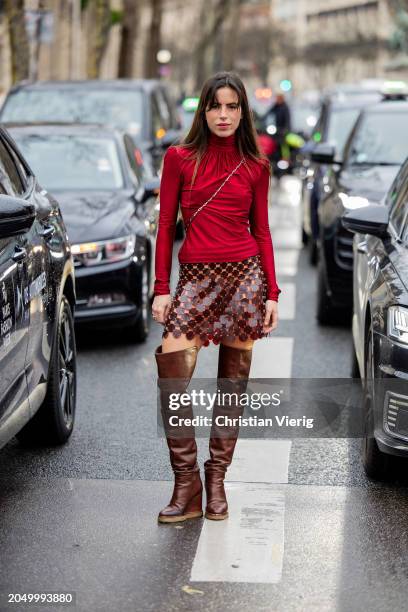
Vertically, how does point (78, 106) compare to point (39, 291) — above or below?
below

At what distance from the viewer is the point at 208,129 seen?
19.0 feet

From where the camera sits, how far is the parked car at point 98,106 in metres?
16.2

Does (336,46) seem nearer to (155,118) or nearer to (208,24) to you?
(208,24)

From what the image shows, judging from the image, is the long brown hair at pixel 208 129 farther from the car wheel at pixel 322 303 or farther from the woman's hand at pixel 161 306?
the car wheel at pixel 322 303

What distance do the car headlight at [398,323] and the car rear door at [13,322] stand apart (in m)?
A: 1.55

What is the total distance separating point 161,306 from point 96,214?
16.3 ft

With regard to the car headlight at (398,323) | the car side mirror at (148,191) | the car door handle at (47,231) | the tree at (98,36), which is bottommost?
the tree at (98,36)

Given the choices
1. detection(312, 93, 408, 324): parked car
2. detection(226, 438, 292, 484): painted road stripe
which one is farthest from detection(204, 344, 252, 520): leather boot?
detection(312, 93, 408, 324): parked car

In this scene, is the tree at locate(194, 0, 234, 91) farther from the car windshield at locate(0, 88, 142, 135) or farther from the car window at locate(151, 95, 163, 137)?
the car windshield at locate(0, 88, 142, 135)

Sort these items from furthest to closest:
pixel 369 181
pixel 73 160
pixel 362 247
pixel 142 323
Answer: pixel 369 181 < pixel 73 160 < pixel 142 323 < pixel 362 247

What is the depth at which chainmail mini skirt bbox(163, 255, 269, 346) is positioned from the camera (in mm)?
5828

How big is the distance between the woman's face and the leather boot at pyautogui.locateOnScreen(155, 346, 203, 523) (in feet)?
2.86

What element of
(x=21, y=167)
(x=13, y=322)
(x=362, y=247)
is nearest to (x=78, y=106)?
(x=362, y=247)

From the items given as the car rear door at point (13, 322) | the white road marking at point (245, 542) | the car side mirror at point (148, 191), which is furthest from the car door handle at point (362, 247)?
the car side mirror at point (148, 191)
